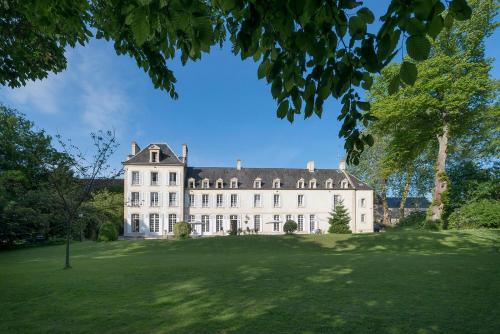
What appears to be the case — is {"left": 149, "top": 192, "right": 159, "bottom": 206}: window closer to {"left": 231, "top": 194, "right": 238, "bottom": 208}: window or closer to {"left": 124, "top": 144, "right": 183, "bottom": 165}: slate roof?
{"left": 124, "top": 144, "right": 183, "bottom": 165}: slate roof

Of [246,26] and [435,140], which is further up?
[435,140]

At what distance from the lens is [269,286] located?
648cm

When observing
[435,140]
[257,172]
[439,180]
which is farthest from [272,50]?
[257,172]

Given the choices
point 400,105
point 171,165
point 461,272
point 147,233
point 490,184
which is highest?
point 400,105

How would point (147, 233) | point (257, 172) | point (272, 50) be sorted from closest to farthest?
point (272, 50), point (147, 233), point (257, 172)

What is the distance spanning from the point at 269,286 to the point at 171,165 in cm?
3155

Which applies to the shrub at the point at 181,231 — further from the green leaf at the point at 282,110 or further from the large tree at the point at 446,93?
the green leaf at the point at 282,110

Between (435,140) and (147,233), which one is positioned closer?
(435,140)

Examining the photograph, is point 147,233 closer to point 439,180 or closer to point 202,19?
point 439,180

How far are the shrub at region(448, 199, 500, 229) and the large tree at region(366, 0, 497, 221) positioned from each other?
4.00 ft

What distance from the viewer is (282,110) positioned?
2594mm

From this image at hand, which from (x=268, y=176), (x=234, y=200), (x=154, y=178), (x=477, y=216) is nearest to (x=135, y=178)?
(x=154, y=178)

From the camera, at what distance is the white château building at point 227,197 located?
35.8m

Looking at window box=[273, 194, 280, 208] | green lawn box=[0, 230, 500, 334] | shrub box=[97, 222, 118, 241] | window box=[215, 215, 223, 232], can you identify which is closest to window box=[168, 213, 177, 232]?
window box=[215, 215, 223, 232]
